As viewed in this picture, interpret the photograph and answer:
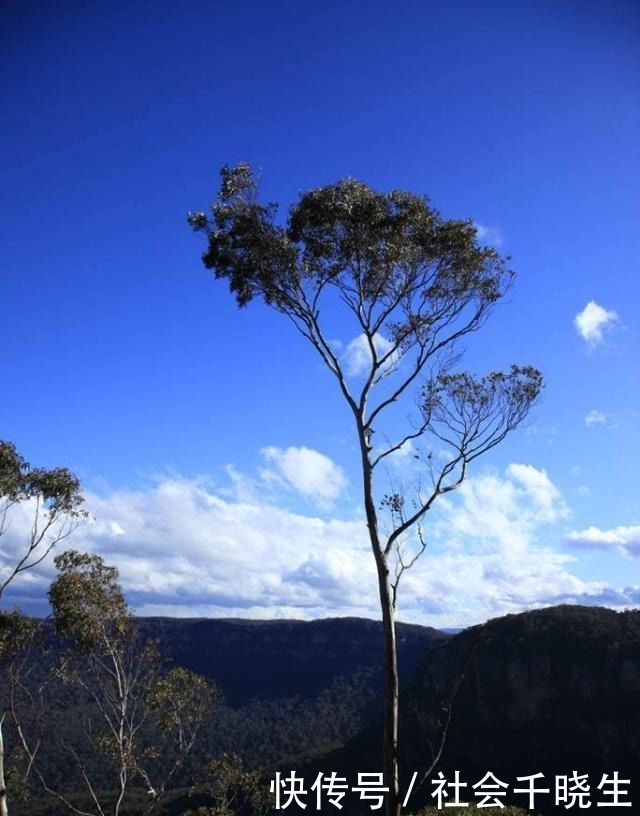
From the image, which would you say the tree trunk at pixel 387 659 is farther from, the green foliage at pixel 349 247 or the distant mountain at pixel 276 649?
the distant mountain at pixel 276 649

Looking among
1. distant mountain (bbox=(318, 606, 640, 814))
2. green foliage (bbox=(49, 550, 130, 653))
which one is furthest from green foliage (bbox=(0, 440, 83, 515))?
distant mountain (bbox=(318, 606, 640, 814))

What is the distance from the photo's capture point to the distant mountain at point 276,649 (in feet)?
367

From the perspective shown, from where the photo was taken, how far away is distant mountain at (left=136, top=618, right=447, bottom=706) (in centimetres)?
11194

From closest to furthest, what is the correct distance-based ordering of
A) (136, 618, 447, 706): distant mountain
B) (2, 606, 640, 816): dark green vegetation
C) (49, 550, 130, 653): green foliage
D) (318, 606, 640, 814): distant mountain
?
(49, 550, 130, 653): green foliage → (2, 606, 640, 816): dark green vegetation → (318, 606, 640, 814): distant mountain → (136, 618, 447, 706): distant mountain

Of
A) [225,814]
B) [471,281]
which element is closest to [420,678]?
[225,814]

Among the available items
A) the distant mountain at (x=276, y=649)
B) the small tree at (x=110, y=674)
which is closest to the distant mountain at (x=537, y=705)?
the small tree at (x=110, y=674)

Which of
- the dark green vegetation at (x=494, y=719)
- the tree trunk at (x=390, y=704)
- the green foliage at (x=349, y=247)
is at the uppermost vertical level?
the green foliage at (x=349, y=247)

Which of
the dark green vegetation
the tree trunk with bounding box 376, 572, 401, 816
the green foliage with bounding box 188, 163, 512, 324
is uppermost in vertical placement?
the green foliage with bounding box 188, 163, 512, 324

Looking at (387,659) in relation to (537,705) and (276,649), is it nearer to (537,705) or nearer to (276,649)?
(537,705)

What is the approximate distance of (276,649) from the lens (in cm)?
12244

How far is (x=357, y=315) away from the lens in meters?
13.0

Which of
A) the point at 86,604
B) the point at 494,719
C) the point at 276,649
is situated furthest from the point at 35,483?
the point at 276,649

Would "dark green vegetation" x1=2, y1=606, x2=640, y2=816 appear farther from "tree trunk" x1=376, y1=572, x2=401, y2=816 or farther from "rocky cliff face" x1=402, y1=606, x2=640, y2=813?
"tree trunk" x1=376, y1=572, x2=401, y2=816

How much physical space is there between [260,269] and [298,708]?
97.0 meters
